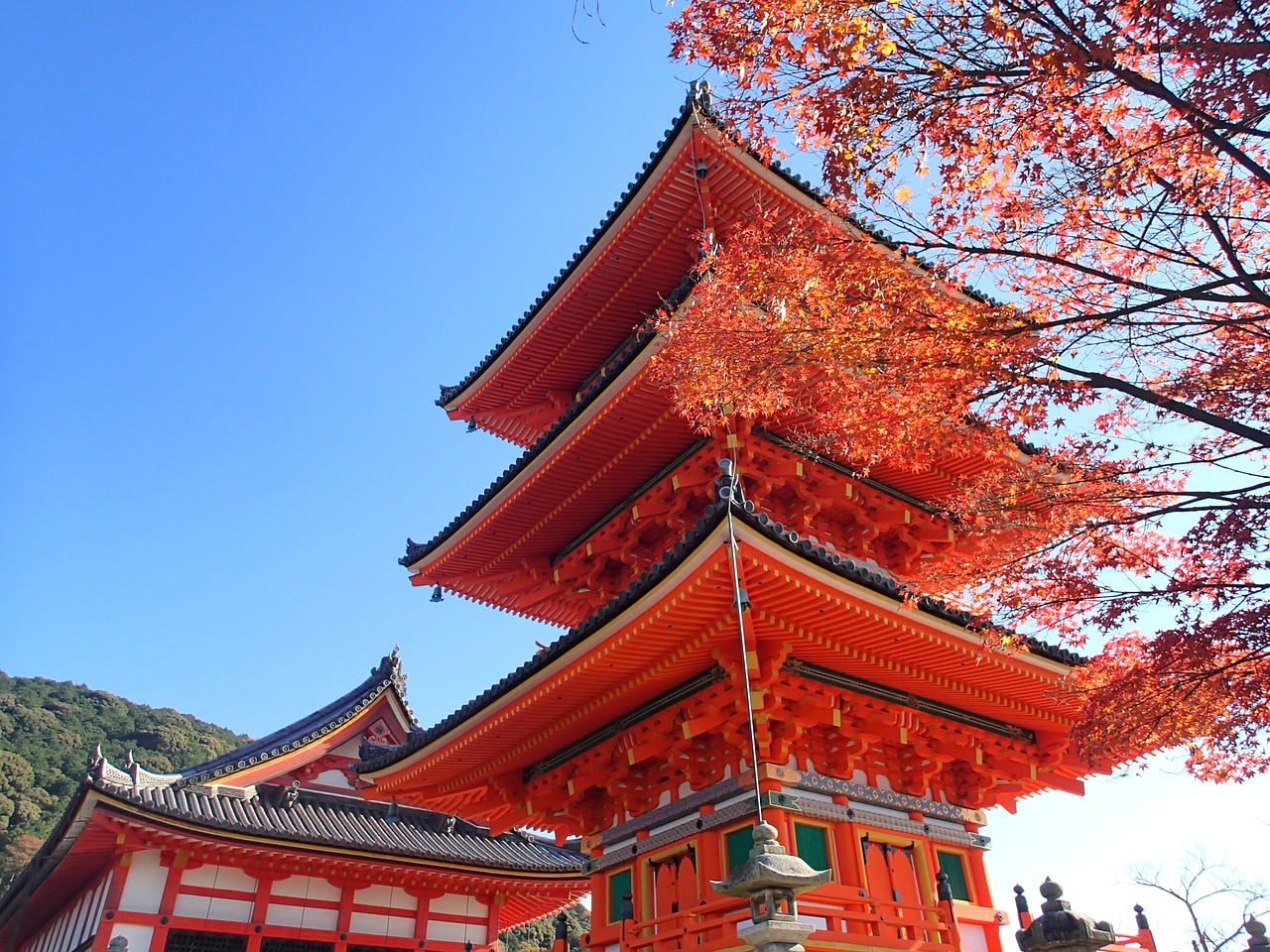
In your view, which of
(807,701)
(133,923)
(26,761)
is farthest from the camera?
(26,761)

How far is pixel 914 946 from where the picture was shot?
27.6ft

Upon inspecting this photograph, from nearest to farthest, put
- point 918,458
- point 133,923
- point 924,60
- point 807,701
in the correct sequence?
point 924,60, point 807,701, point 918,458, point 133,923

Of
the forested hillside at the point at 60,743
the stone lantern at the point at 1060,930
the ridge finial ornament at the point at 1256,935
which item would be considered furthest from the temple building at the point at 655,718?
the forested hillside at the point at 60,743

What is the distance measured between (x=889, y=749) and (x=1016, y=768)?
1.94 m

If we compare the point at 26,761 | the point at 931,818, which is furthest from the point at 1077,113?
the point at 26,761

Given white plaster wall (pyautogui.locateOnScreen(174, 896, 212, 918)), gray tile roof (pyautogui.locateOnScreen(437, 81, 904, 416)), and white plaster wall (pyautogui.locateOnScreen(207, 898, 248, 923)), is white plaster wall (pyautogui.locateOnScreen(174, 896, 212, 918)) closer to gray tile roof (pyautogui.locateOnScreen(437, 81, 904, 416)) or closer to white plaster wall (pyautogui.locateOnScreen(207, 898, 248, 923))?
white plaster wall (pyautogui.locateOnScreen(207, 898, 248, 923))

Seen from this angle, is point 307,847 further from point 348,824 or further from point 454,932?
point 454,932

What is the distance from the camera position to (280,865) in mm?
15539

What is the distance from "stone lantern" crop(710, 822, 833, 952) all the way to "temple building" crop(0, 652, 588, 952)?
12.0 m

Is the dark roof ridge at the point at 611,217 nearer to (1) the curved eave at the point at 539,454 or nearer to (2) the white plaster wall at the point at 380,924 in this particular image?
(1) the curved eave at the point at 539,454

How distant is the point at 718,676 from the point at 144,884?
12178mm

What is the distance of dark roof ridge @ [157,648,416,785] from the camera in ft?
56.8

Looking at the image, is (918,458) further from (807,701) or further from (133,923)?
(133,923)

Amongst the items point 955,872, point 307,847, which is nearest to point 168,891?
point 307,847
